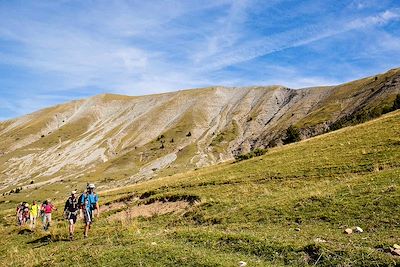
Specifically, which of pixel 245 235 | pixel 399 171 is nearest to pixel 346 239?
pixel 245 235

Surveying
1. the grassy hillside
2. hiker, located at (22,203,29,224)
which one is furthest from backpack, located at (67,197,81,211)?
hiker, located at (22,203,29,224)

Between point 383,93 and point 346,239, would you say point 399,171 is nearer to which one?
point 346,239

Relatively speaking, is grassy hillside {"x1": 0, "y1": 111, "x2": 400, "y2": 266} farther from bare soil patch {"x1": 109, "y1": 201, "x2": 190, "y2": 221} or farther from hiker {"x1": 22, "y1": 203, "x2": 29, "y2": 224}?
hiker {"x1": 22, "y1": 203, "x2": 29, "y2": 224}

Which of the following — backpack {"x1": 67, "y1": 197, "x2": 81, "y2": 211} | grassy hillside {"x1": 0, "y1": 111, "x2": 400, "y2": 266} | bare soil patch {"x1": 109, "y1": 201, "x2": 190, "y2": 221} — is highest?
backpack {"x1": 67, "y1": 197, "x2": 81, "y2": 211}

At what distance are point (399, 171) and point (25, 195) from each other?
111210 millimetres

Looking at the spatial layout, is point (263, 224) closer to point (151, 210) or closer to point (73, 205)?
point (73, 205)

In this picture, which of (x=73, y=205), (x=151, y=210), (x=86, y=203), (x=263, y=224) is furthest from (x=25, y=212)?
(x=263, y=224)

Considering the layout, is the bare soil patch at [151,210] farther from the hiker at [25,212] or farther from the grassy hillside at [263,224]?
the hiker at [25,212]

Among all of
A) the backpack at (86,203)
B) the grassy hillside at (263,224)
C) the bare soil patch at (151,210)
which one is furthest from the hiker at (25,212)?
the backpack at (86,203)

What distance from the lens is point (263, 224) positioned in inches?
816

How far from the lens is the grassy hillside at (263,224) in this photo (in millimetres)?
14859

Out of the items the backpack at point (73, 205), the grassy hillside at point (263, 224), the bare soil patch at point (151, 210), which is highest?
the backpack at point (73, 205)

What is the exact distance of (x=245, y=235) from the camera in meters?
17.4

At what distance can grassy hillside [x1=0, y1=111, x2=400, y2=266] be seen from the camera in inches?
585
